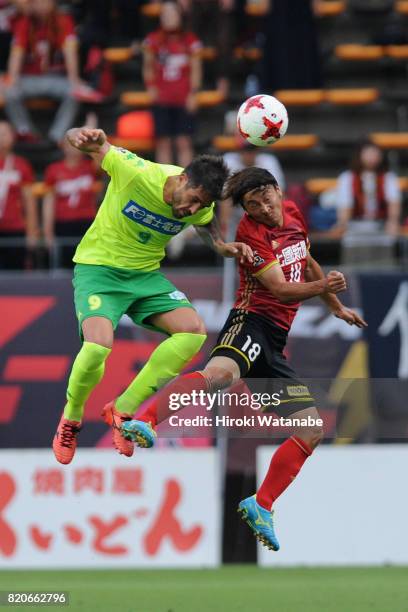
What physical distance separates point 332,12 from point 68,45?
11.4 feet

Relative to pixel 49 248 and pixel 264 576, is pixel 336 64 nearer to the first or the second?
pixel 49 248

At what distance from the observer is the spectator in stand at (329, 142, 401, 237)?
45.0 feet

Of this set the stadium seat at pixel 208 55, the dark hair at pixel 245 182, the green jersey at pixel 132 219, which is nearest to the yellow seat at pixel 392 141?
the stadium seat at pixel 208 55

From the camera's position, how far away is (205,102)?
16.3m

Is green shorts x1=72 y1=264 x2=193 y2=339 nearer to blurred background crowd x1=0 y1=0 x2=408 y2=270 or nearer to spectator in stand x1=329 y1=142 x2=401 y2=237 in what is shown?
blurred background crowd x1=0 y1=0 x2=408 y2=270

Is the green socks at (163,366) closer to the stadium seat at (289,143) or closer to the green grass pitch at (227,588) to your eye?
the green grass pitch at (227,588)

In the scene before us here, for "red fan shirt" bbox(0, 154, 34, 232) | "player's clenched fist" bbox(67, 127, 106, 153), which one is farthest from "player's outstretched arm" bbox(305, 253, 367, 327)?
"red fan shirt" bbox(0, 154, 34, 232)

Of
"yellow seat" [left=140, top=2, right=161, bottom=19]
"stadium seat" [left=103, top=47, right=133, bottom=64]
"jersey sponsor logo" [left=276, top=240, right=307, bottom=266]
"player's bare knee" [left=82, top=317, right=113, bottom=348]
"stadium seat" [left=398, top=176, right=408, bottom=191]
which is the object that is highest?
"yellow seat" [left=140, top=2, right=161, bottom=19]

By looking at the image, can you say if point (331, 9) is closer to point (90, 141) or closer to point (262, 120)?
point (262, 120)

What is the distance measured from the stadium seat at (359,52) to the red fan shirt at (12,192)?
15.1 ft

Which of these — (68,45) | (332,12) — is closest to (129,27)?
(68,45)

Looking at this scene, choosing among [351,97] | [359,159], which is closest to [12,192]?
[359,159]

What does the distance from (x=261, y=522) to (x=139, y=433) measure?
1.07 m

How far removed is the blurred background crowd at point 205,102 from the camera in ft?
45.5
